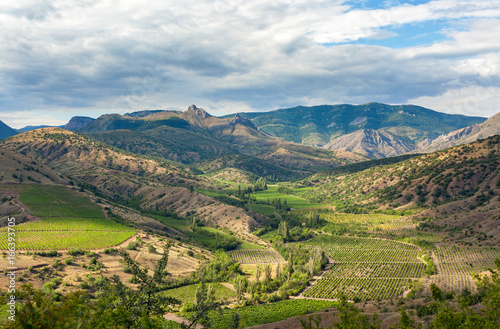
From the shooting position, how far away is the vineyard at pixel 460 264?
88850mm

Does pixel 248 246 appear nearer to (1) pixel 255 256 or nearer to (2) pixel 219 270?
(1) pixel 255 256

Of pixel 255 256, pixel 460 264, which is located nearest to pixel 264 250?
pixel 255 256

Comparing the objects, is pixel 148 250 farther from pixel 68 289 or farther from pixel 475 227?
pixel 475 227

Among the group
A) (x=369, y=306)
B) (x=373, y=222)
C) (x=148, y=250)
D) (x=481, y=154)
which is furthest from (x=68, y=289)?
(x=481, y=154)

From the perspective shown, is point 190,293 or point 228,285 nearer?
point 190,293

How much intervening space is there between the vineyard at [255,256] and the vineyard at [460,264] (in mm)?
56127

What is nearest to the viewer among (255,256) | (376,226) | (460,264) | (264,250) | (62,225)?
(460,264)

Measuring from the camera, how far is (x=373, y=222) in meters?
175

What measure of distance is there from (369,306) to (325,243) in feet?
243

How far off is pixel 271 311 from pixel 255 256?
52.4 metres

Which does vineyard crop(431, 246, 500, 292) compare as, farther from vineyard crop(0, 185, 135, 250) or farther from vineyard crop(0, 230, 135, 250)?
vineyard crop(0, 185, 135, 250)

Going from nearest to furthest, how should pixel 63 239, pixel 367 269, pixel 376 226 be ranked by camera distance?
1. pixel 63 239
2. pixel 367 269
3. pixel 376 226

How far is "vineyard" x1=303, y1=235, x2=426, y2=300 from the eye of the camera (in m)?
90.6

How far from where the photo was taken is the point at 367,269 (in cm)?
10912
